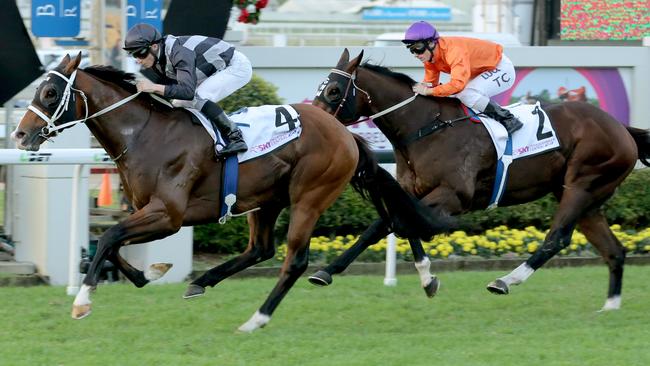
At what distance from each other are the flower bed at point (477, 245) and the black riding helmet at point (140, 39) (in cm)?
303

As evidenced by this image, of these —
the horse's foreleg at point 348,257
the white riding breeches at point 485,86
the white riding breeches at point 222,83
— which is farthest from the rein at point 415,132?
the white riding breeches at point 222,83

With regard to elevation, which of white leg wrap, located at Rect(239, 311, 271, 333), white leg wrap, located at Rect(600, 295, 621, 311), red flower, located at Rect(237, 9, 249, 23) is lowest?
white leg wrap, located at Rect(600, 295, 621, 311)

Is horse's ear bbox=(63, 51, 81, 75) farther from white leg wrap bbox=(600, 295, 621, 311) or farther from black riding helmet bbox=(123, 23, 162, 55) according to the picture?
white leg wrap bbox=(600, 295, 621, 311)

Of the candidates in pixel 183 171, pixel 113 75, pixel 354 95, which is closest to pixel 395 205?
pixel 354 95

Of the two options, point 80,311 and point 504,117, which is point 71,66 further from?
point 504,117

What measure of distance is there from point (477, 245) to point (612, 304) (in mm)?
2260

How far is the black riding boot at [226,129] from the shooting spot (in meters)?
6.58

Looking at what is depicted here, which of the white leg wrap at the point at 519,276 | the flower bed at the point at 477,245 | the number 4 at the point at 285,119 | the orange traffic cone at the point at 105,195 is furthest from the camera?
the orange traffic cone at the point at 105,195

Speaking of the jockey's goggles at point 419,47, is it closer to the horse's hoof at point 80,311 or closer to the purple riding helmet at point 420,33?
the purple riding helmet at point 420,33

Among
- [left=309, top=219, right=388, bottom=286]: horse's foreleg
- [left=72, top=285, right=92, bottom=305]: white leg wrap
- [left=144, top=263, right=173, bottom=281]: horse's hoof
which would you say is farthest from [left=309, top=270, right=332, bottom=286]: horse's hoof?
[left=72, top=285, right=92, bottom=305]: white leg wrap

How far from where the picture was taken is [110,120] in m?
6.44

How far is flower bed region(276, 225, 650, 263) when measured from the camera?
9203 millimetres

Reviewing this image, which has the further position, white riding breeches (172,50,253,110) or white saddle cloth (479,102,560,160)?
white saddle cloth (479,102,560,160)

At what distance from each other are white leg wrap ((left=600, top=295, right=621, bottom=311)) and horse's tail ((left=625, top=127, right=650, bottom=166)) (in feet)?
3.90
